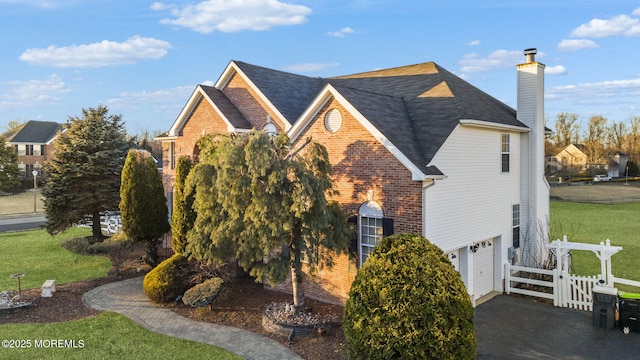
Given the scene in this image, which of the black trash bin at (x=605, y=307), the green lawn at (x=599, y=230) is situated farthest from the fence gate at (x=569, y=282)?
the green lawn at (x=599, y=230)

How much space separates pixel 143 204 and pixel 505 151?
15.9 meters

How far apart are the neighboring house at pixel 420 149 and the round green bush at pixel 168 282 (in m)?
3.62

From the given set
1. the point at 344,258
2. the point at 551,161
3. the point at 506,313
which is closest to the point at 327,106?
the point at 344,258

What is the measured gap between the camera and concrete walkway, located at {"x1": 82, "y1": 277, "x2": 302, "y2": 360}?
10.5 meters

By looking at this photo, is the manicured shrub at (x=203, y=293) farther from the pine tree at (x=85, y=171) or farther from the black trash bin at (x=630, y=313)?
the pine tree at (x=85, y=171)

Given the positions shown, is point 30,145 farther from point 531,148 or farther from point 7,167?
point 531,148

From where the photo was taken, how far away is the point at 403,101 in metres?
16.1

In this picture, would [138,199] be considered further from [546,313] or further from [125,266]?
[546,313]

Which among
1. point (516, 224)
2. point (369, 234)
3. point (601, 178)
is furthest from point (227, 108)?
point (601, 178)

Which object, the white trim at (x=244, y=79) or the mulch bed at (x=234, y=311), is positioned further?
the white trim at (x=244, y=79)

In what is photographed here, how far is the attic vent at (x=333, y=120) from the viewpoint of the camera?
13438 mm

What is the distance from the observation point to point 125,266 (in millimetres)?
19297

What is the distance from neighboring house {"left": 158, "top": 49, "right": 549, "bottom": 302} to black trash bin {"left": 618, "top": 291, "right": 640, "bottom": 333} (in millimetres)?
4087

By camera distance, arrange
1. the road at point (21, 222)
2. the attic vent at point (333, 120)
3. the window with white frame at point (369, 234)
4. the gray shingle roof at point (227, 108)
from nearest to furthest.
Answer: the window with white frame at point (369, 234)
the attic vent at point (333, 120)
the gray shingle roof at point (227, 108)
the road at point (21, 222)
